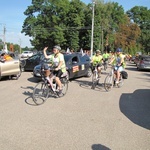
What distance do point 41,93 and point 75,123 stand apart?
2348 mm

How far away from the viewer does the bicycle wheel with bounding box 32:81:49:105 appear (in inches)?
302

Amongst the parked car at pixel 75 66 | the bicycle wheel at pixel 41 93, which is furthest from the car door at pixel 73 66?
the bicycle wheel at pixel 41 93

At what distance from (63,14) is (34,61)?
40712 millimetres

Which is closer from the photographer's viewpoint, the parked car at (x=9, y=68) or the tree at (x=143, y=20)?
the parked car at (x=9, y=68)

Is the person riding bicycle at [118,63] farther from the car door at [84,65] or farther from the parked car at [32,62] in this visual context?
the parked car at [32,62]

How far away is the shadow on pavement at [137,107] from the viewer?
623cm

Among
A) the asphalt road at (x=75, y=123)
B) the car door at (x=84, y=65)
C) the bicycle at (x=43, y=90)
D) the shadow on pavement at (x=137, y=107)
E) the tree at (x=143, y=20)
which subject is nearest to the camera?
the asphalt road at (x=75, y=123)

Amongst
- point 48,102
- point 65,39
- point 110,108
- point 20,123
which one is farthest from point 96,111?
point 65,39

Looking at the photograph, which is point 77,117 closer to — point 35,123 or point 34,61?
point 35,123

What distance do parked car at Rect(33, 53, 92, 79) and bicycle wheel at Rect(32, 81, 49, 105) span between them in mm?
4798

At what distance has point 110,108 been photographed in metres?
7.39

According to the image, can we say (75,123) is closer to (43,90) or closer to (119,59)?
(43,90)

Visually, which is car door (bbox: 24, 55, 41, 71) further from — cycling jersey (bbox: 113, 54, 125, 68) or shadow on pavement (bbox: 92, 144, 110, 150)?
shadow on pavement (bbox: 92, 144, 110, 150)

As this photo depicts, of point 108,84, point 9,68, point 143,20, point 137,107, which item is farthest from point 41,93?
point 143,20
